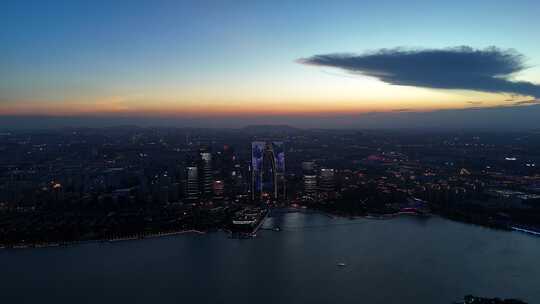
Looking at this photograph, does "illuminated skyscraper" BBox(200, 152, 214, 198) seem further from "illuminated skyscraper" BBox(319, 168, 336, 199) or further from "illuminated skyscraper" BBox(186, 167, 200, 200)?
"illuminated skyscraper" BBox(319, 168, 336, 199)

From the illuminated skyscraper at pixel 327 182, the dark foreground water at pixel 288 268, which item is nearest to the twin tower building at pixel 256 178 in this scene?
the illuminated skyscraper at pixel 327 182

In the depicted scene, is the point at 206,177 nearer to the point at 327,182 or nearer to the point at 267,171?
the point at 267,171

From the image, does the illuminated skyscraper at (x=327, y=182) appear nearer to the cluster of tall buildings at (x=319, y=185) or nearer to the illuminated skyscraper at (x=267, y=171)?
the cluster of tall buildings at (x=319, y=185)

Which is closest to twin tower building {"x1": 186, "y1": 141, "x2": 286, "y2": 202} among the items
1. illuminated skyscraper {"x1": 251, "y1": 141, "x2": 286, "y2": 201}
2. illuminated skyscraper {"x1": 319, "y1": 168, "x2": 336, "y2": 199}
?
illuminated skyscraper {"x1": 251, "y1": 141, "x2": 286, "y2": 201}

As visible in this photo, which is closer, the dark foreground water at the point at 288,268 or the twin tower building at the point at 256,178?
the dark foreground water at the point at 288,268

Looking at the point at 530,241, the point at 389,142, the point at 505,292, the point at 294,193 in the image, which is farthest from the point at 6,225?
the point at 389,142

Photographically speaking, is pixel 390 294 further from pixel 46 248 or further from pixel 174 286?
pixel 46 248

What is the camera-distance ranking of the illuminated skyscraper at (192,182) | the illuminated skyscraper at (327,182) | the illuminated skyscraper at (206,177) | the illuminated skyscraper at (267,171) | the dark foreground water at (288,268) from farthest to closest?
the illuminated skyscraper at (327,182), the illuminated skyscraper at (206,177), the illuminated skyscraper at (267,171), the illuminated skyscraper at (192,182), the dark foreground water at (288,268)
